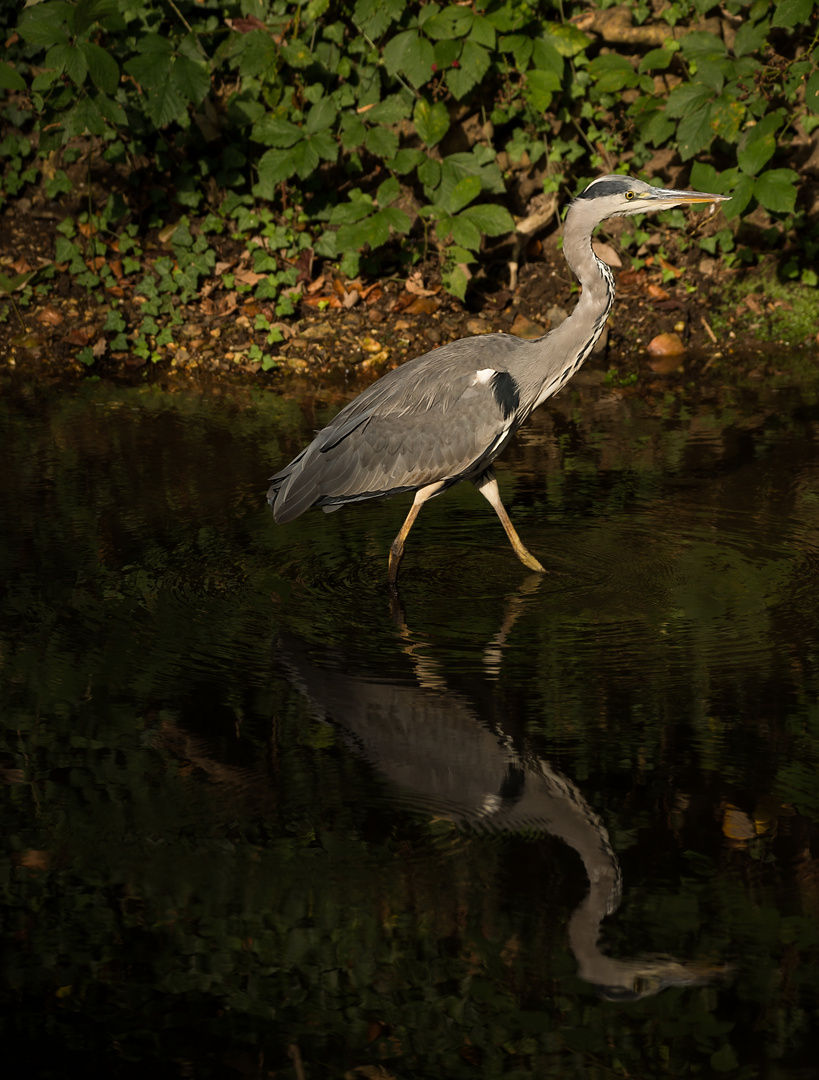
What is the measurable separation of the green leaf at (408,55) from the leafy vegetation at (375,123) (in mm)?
16

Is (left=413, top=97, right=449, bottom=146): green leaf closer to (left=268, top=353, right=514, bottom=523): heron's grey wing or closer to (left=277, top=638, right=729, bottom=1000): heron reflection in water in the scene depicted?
(left=268, top=353, right=514, bottom=523): heron's grey wing

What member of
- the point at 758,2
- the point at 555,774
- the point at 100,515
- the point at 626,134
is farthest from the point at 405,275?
the point at 555,774

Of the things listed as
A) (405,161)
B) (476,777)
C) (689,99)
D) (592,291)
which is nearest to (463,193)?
(405,161)

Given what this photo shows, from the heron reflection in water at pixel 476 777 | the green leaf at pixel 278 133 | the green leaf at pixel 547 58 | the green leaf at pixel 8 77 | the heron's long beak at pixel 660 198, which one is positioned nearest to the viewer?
the heron reflection in water at pixel 476 777

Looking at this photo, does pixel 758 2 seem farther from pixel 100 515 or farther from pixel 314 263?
pixel 100 515

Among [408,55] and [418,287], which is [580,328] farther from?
[418,287]

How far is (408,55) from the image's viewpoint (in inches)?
367

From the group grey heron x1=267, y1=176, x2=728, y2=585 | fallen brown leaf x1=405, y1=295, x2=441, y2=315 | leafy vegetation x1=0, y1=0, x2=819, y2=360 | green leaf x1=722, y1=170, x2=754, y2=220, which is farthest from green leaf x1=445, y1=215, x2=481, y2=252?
grey heron x1=267, y1=176, x2=728, y2=585

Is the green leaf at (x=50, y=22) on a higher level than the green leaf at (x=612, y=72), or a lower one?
higher

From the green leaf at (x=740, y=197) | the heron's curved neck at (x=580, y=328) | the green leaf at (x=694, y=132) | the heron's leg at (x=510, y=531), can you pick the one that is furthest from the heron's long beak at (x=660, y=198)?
the green leaf at (x=694, y=132)

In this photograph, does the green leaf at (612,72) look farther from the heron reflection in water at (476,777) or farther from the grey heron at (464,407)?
the heron reflection in water at (476,777)

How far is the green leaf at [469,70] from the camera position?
30.8 feet

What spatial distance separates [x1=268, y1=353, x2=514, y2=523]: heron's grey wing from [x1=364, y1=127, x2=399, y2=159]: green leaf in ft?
12.9

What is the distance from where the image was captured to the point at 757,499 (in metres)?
6.77
